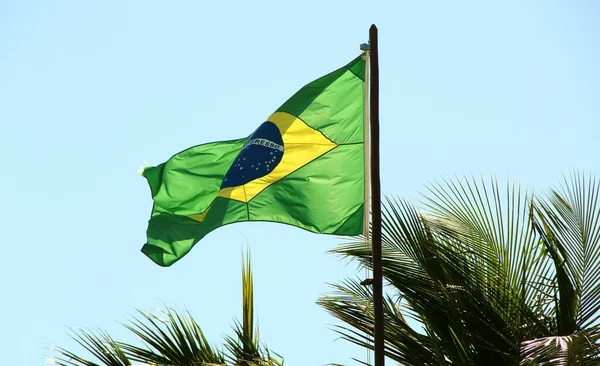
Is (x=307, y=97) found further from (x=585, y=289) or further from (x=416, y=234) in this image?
(x=585, y=289)

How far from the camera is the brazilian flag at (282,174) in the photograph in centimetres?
785

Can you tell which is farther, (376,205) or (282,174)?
(282,174)

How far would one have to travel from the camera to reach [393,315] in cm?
695

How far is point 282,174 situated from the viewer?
8055mm

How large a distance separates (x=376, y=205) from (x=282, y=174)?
4.62 ft

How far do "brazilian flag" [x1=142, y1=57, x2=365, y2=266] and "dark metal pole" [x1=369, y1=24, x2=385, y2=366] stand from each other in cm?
53

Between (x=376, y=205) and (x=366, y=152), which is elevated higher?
(x=366, y=152)

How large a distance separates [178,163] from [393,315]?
2480 mm

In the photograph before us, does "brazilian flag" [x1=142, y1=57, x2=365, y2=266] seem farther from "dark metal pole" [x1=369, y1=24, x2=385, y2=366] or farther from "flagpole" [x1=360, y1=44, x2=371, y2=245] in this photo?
"dark metal pole" [x1=369, y1=24, x2=385, y2=366]

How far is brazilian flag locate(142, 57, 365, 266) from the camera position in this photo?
25.7ft

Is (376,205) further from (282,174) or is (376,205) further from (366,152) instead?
(282,174)

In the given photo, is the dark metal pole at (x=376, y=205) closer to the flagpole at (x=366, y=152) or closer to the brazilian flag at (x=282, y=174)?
the flagpole at (x=366, y=152)

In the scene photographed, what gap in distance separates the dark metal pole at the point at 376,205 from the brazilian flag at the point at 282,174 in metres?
0.53

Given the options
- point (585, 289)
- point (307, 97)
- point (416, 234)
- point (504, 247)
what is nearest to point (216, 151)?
point (307, 97)
